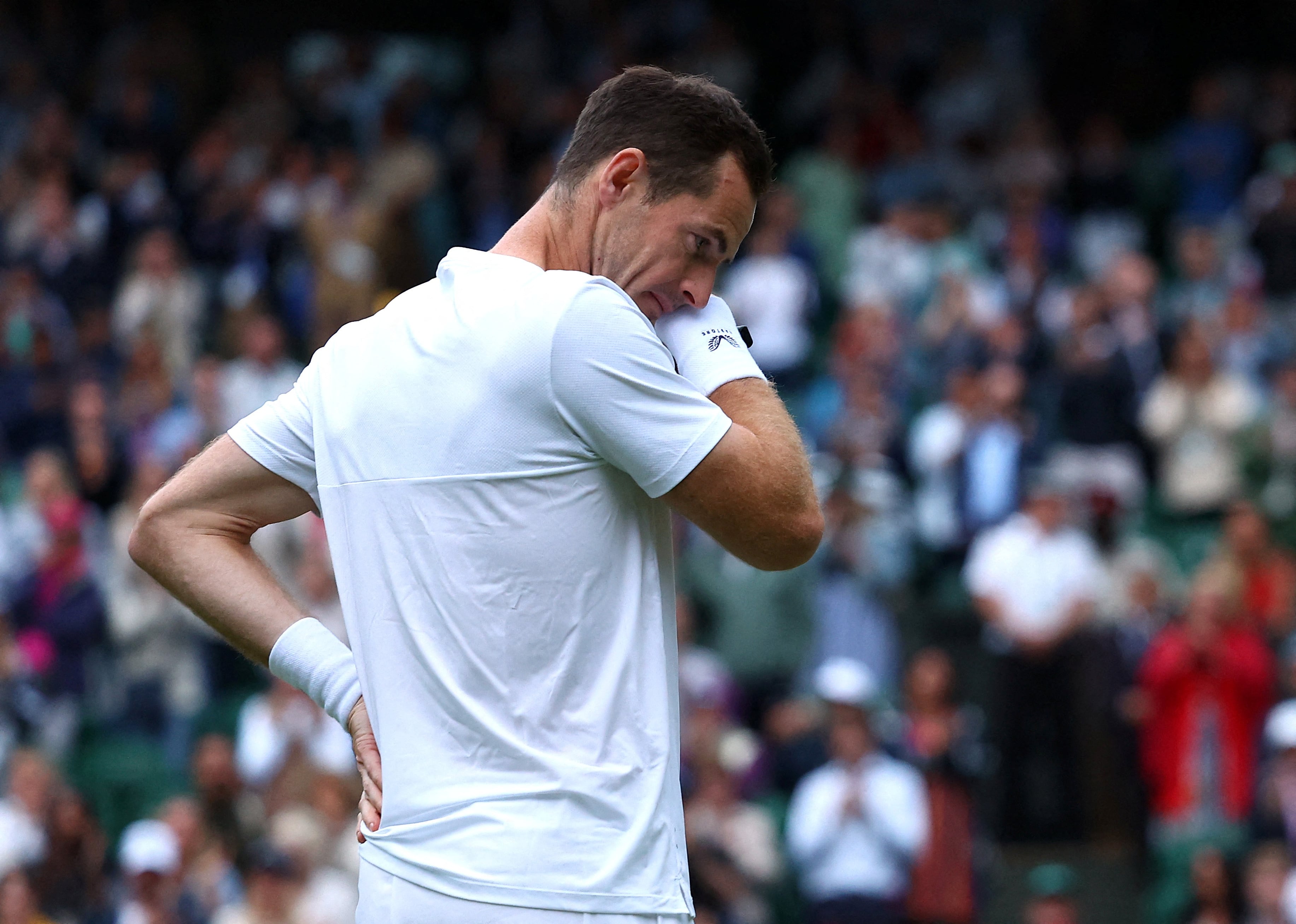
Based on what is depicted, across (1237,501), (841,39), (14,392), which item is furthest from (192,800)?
(841,39)

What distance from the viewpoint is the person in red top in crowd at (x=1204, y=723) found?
9.09m

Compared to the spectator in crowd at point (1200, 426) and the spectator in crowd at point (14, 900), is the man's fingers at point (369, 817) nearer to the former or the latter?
the spectator in crowd at point (14, 900)

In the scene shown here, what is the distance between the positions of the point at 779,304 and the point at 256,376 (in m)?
3.50

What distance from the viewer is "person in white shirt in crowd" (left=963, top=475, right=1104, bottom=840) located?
31.4 ft

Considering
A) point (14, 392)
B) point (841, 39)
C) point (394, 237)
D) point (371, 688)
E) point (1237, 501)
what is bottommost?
point (371, 688)

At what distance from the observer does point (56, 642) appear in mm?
10500

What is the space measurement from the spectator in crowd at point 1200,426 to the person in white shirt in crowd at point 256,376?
548 cm

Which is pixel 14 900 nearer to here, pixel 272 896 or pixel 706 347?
pixel 272 896

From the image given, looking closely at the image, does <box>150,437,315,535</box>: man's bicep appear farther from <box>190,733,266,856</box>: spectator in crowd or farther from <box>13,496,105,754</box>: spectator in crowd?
<box>13,496,105,754</box>: spectator in crowd

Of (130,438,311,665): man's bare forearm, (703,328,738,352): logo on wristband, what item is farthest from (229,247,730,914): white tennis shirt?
(130,438,311,665): man's bare forearm

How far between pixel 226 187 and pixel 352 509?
40.7ft

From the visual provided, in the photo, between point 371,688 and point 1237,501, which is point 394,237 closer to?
point 1237,501

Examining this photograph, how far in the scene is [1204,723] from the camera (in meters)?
9.15

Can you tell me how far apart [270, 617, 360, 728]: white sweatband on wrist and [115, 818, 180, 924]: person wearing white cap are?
6563 millimetres
